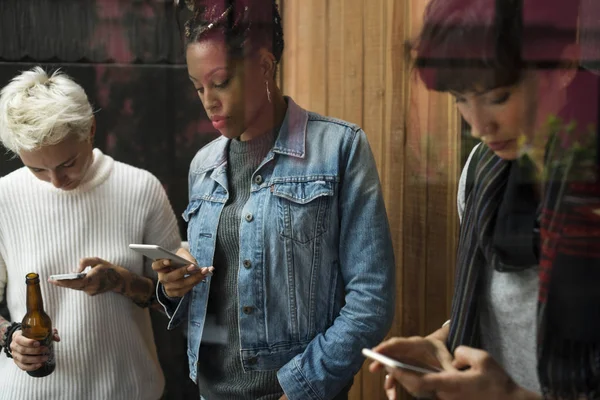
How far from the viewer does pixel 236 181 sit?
1.31 meters

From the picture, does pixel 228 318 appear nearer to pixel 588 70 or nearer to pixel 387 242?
pixel 387 242

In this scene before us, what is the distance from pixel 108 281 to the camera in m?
1.56

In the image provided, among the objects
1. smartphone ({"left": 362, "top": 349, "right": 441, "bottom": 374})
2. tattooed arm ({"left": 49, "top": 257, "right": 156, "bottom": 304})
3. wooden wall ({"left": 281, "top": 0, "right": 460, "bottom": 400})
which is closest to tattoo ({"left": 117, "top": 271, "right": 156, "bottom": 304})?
tattooed arm ({"left": 49, "top": 257, "right": 156, "bottom": 304})

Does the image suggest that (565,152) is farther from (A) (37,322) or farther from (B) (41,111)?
(A) (37,322)

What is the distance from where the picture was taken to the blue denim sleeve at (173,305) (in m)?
1.43

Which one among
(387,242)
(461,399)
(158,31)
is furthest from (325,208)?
(158,31)

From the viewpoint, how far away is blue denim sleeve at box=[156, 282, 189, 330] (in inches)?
56.1

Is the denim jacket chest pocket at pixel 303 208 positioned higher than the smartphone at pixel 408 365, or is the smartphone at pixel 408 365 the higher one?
the denim jacket chest pocket at pixel 303 208

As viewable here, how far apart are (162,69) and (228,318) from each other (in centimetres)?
54

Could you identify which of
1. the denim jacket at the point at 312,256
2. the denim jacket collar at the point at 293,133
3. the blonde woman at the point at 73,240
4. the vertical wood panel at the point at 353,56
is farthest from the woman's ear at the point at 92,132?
the vertical wood panel at the point at 353,56

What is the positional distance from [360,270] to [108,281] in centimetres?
→ 61

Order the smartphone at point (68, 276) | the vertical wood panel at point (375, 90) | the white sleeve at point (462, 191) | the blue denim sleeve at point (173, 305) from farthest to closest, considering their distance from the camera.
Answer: the smartphone at point (68, 276)
the blue denim sleeve at point (173, 305)
the vertical wood panel at point (375, 90)
the white sleeve at point (462, 191)

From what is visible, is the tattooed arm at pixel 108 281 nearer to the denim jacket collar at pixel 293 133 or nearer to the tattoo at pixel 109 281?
the tattoo at pixel 109 281

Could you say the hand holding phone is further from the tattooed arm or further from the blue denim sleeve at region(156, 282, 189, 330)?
the tattooed arm
